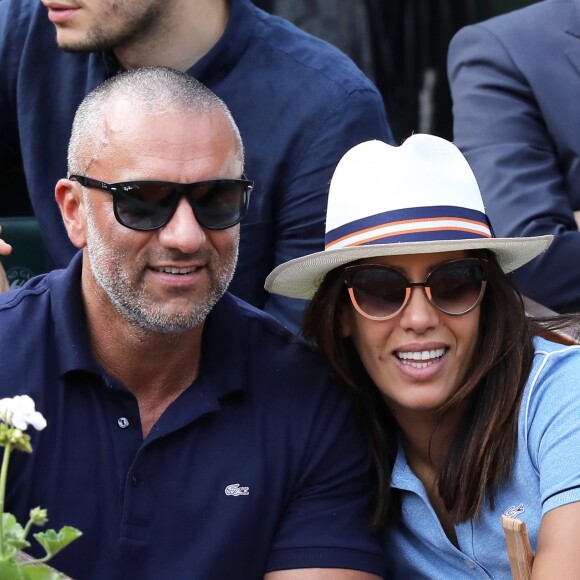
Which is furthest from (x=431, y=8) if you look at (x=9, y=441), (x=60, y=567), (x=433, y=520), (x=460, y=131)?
(x=9, y=441)

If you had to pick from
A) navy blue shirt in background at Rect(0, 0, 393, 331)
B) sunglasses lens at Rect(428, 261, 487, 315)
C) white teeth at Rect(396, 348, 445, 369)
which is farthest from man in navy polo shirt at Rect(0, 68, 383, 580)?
navy blue shirt in background at Rect(0, 0, 393, 331)

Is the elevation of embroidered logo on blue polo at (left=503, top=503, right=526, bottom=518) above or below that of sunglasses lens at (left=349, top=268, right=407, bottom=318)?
below

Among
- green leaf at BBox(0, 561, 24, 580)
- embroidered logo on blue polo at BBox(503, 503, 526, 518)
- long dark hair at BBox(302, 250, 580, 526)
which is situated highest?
green leaf at BBox(0, 561, 24, 580)

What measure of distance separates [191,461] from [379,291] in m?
0.47

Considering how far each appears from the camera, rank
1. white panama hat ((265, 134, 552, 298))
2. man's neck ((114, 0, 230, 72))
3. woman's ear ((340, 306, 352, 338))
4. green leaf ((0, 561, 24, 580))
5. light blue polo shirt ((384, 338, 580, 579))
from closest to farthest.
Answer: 1. green leaf ((0, 561, 24, 580))
2. light blue polo shirt ((384, 338, 580, 579))
3. white panama hat ((265, 134, 552, 298))
4. woman's ear ((340, 306, 352, 338))
5. man's neck ((114, 0, 230, 72))

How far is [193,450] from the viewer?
2400mm

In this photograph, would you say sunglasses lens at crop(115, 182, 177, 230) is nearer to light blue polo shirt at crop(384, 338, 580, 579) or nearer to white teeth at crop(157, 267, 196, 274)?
white teeth at crop(157, 267, 196, 274)

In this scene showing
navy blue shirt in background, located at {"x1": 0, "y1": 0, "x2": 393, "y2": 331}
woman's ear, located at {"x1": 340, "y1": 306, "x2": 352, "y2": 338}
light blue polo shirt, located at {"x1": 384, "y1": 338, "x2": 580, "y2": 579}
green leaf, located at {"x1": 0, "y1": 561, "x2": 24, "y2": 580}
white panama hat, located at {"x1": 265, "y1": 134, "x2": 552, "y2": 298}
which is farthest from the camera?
navy blue shirt in background, located at {"x1": 0, "y1": 0, "x2": 393, "y2": 331}

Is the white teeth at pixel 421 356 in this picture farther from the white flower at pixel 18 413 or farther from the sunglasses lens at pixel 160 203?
the white flower at pixel 18 413

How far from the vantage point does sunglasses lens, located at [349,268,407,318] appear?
→ 7.58 feet

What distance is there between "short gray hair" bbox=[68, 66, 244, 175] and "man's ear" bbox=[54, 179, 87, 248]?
0.03m

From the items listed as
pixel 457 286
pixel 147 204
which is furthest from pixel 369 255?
pixel 147 204

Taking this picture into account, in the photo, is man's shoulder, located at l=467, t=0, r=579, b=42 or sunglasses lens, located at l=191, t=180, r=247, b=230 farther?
man's shoulder, located at l=467, t=0, r=579, b=42

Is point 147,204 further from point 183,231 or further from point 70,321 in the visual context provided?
point 70,321
